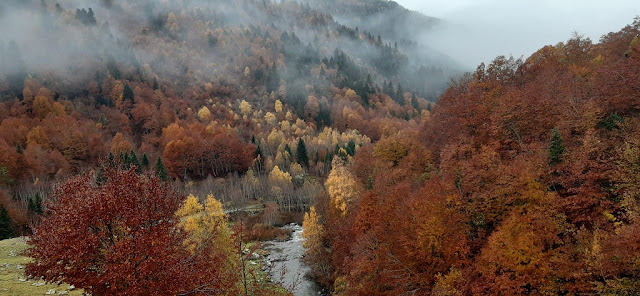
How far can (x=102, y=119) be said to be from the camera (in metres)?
132

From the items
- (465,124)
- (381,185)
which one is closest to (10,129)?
(381,185)

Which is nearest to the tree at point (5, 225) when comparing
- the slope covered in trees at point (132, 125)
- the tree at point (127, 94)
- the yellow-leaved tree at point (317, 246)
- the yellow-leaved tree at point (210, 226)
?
the slope covered in trees at point (132, 125)

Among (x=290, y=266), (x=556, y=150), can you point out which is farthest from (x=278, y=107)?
(x=556, y=150)

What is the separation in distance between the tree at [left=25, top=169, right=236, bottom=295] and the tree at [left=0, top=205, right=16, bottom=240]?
2139 inches

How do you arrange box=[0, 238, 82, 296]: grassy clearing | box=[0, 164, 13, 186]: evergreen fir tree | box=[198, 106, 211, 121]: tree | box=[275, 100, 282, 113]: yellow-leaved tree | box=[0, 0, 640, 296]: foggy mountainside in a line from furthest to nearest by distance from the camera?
1. box=[275, 100, 282, 113]: yellow-leaved tree
2. box=[198, 106, 211, 121]: tree
3. box=[0, 164, 13, 186]: evergreen fir tree
4. box=[0, 238, 82, 296]: grassy clearing
5. box=[0, 0, 640, 296]: foggy mountainside

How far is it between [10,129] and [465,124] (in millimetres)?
130336

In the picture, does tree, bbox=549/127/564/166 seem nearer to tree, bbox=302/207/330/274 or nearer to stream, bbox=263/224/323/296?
stream, bbox=263/224/323/296

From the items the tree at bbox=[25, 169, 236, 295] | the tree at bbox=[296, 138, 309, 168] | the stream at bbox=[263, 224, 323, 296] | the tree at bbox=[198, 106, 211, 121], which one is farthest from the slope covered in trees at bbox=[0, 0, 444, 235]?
the tree at bbox=[25, 169, 236, 295]

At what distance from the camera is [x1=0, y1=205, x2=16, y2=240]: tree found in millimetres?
54281

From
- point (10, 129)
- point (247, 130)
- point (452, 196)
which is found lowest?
point (247, 130)

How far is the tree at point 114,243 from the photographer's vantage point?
14766mm

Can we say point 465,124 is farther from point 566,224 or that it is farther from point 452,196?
point 566,224

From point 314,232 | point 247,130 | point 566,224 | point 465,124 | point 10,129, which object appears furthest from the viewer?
point 247,130

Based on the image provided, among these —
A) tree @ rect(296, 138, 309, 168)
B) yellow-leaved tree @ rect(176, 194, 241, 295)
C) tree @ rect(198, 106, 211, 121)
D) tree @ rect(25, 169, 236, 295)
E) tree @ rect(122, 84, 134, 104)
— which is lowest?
tree @ rect(296, 138, 309, 168)
